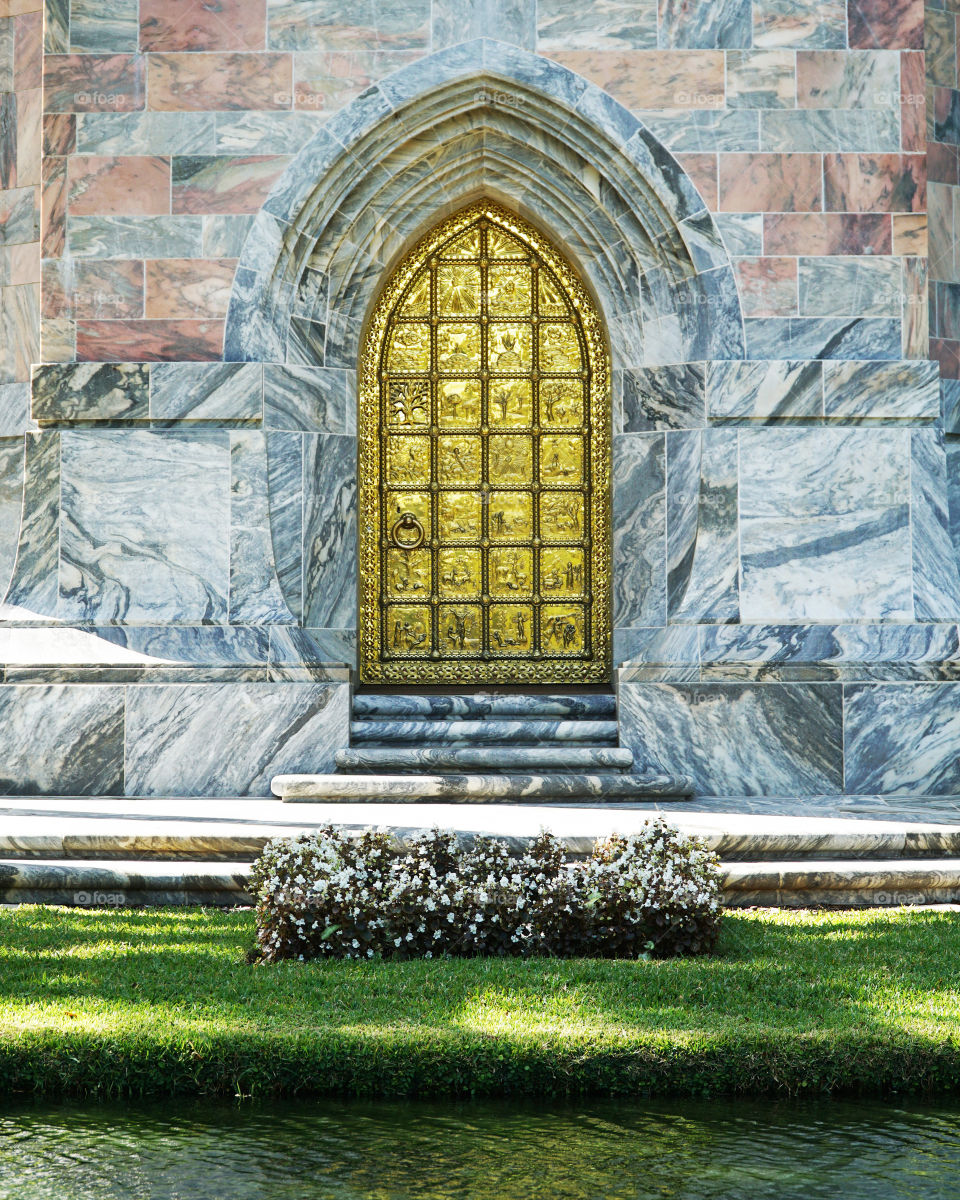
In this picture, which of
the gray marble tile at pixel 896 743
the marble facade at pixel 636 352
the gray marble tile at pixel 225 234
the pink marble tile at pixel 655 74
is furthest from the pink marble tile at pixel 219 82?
the gray marble tile at pixel 896 743

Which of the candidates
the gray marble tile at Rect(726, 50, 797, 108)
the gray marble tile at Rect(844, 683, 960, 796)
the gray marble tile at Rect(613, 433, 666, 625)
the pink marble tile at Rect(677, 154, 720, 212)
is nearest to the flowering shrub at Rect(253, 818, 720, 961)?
the gray marble tile at Rect(844, 683, 960, 796)

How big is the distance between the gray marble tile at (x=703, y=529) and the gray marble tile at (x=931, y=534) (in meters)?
1.24

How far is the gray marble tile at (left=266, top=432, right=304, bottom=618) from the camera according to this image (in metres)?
9.66

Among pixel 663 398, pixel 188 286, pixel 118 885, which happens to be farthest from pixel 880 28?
pixel 118 885

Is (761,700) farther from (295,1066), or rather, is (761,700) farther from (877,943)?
(295,1066)

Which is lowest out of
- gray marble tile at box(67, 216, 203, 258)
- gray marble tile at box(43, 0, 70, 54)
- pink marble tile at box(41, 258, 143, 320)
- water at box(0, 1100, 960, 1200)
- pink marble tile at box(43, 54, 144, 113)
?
water at box(0, 1100, 960, 1200)

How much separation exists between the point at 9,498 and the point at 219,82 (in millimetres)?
3435

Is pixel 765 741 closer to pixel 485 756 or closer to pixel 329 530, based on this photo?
pixel 485 756

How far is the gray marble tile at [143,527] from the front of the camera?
946 centimetres

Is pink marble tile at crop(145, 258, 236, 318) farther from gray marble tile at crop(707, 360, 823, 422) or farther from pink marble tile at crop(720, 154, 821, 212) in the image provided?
pink marble tile at crop(720, 154, 821, 212)

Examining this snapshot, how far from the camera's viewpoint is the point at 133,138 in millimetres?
9695

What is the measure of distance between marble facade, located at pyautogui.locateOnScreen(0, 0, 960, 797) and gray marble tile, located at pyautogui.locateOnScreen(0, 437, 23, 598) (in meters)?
0.70

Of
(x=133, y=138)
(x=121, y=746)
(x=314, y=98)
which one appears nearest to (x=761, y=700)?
(x=121, y=746)

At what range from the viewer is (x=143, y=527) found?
9.51m
